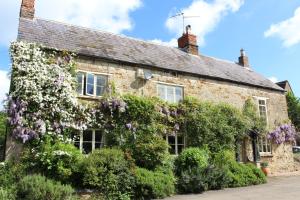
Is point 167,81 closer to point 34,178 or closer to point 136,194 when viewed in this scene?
point 136,194

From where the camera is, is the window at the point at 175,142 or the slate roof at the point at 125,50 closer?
the slate roof at the point at 125,50

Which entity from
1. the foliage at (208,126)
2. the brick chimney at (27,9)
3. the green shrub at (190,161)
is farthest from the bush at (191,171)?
the brick chimney at (27,9)

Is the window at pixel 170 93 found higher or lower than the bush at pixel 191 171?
higher

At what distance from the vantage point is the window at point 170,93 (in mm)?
16166

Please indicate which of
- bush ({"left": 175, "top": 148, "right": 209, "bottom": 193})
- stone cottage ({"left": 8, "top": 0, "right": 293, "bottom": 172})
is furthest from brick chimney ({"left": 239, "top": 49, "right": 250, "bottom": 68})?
bush ({"left": 175, "top": 148, "right": 209, "bottom": 193})

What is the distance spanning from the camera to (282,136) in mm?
20516

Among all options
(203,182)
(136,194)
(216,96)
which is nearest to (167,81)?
(216,96)

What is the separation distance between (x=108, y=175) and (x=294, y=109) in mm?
30100

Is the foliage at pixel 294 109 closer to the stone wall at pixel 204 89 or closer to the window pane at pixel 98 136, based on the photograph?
the stone wall at pixel 204 89

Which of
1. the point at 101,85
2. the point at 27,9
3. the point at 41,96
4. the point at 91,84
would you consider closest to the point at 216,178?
the point at 101,85

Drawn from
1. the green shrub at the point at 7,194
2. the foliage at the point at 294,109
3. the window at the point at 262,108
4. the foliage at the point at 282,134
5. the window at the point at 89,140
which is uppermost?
the foliage at the point at 294,109

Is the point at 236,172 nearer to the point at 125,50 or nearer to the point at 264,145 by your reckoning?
the point at 264,145

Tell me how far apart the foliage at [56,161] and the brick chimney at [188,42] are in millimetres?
12467

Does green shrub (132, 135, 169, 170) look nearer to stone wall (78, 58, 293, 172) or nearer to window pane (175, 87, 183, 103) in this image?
stone wall (78, 58, 293, 172)
